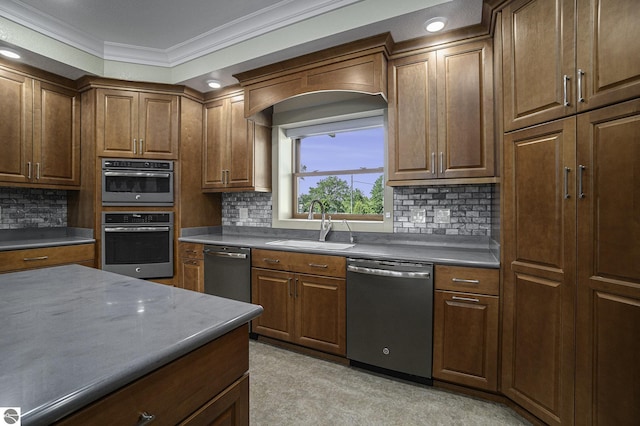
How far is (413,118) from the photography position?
249cm

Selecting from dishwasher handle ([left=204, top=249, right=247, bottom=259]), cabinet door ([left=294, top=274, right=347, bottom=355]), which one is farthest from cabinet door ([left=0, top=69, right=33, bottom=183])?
cabinet door ([left=294, top=274, right=347, bottom=355])

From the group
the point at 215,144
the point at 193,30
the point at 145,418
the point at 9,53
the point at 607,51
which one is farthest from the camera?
the point at 215,144

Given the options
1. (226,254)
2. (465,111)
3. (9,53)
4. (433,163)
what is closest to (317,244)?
(226,254)

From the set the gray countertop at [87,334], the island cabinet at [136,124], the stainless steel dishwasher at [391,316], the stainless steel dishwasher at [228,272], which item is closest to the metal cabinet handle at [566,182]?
the stainless steel dishwasher at [391,316]

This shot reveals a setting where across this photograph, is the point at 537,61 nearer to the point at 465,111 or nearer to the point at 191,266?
the point at 465,111

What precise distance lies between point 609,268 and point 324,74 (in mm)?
2311

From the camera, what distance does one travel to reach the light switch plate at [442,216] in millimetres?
2693

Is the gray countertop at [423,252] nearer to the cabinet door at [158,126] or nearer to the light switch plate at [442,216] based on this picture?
the light switch plate at [442,216]

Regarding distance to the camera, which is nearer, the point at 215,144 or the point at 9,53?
the point at 9,53

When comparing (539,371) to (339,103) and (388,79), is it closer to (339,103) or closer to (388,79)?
(388,79)

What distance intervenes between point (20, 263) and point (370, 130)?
11.1 feet

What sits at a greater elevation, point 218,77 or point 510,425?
point 218,77

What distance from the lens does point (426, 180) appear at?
245 cm

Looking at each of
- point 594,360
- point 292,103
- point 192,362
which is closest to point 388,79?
point 292,103
